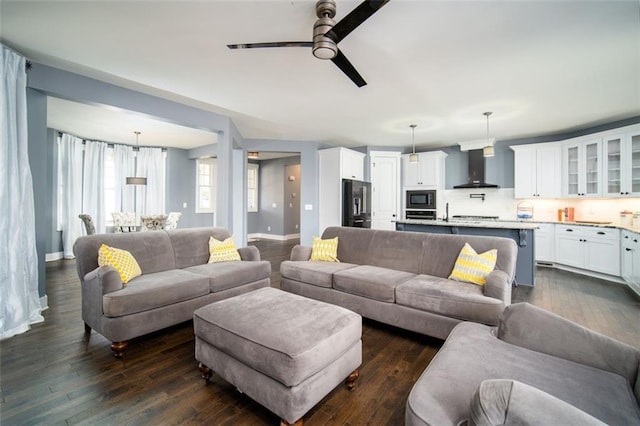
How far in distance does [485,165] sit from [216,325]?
6.62m

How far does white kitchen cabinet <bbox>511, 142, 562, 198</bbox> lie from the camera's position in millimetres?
5605

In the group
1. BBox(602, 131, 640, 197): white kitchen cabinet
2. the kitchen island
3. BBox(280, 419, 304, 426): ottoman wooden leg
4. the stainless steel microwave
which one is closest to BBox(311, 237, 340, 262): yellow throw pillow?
the kitchen island

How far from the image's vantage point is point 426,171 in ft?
22.6

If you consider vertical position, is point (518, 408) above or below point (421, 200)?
below

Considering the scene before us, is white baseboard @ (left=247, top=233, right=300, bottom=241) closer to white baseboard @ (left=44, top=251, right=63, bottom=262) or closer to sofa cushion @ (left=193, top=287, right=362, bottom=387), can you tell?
white baseboard @ (left=44, top=251, right=63, bottom=262)

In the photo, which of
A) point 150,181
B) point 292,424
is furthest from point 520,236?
point 150,181

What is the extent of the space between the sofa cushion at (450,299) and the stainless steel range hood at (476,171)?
14.8ft

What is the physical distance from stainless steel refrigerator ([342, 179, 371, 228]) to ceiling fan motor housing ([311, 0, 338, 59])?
14.3ft

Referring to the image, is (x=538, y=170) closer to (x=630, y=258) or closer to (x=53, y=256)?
(x=630, y=258)

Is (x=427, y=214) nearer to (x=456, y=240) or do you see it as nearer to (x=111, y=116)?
(x=456, y=240)

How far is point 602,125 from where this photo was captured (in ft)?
16.9

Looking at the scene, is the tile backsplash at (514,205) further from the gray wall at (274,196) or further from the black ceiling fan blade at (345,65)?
the black ceiling fan blade at (345,65)

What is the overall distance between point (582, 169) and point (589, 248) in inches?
59.1

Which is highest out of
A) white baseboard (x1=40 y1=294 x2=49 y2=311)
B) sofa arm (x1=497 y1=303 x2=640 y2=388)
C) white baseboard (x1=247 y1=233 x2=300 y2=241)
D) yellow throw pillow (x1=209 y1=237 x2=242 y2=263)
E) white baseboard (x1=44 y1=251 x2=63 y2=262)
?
yellow throw pillow (x1=209 y1=237 x2=242 y2=263)
